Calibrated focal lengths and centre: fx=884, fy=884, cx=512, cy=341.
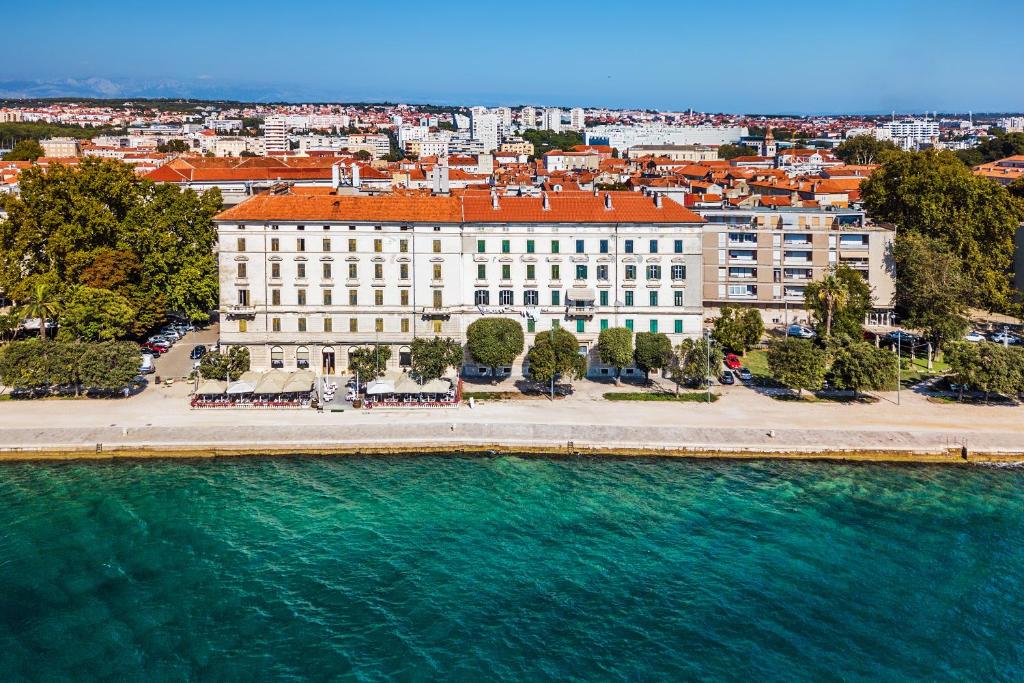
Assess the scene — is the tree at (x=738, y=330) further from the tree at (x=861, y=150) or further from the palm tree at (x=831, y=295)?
the tree at (x=861, y=150)

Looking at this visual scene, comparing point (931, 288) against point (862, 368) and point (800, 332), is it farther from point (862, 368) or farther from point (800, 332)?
point (862, 368)

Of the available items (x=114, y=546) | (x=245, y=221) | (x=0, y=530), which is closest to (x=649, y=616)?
(x=114, y=546)

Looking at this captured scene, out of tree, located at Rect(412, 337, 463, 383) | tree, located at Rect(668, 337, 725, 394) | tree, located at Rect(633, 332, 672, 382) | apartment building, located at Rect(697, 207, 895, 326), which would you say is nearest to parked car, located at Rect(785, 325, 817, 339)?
apartment building, located at Rect(697, 207, 895, 326)

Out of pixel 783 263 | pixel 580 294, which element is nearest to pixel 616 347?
pixel 580 294

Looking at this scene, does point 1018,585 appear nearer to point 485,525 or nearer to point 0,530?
point 485,525

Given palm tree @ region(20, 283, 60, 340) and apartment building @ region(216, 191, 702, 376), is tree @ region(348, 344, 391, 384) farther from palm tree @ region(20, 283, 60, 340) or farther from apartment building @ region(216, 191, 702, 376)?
palm tree @ region(20, 283, 60, 340)
